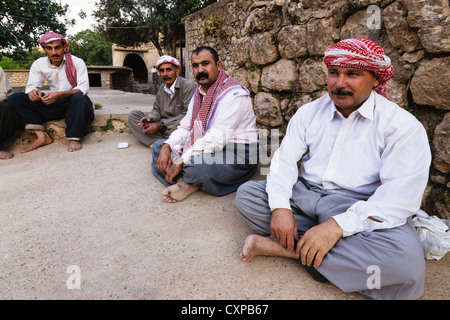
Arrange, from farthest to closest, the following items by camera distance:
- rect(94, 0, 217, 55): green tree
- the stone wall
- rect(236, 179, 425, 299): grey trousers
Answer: rect(94, 0, 217, 55): green tree
the stone wall
rect(236, 179, 425, 299): grey trousers

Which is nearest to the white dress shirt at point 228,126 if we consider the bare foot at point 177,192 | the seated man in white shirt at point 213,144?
the seated man in white shirt at point 213,144

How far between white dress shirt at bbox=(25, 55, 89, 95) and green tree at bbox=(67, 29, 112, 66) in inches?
976

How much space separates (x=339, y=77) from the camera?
1.53 meters

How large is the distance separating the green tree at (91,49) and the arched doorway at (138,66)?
406 centimetres

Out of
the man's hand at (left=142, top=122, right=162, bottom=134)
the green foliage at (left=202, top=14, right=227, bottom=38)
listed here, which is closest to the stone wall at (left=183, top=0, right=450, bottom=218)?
the green foliage at (left=202, top=14, right=227, bottom=38)

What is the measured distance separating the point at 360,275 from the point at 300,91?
193 centimetres

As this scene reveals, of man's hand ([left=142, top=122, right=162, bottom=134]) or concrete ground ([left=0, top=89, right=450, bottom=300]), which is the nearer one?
concrete ground ([left=0, top=89, right=450, bottom=300])

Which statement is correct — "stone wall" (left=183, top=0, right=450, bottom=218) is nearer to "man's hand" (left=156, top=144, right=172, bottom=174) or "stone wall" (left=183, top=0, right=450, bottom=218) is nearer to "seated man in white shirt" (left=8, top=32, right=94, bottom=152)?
"man's hand" (left=156, top=144, right=172, bottom=174)

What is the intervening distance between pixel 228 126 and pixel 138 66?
79.0ft

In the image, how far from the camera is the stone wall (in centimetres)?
175

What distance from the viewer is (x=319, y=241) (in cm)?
136

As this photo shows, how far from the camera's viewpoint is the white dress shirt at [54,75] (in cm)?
372
